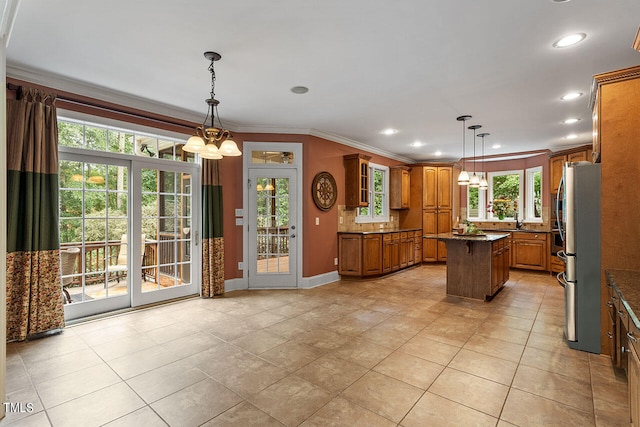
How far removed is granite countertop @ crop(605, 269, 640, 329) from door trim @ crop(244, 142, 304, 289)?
3.78m

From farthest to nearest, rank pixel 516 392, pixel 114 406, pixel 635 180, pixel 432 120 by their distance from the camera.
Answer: pixel 432 120, pixel 635 180, pixel 516 392, pixel 114 406

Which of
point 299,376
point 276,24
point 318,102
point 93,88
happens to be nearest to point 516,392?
point 299,376

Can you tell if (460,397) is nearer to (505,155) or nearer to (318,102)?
(318,102)

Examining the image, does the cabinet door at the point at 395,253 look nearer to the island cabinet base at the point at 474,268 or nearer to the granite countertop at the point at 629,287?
the island cabinet base at the point at 474,268

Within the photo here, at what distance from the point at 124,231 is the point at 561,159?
742 cm

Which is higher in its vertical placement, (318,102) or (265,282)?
(318,102)

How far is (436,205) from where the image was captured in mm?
7672

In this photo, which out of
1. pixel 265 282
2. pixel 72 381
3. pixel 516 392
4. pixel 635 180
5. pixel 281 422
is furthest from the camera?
pixel 265 282

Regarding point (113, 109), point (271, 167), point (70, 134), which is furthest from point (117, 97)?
point (271, 167)

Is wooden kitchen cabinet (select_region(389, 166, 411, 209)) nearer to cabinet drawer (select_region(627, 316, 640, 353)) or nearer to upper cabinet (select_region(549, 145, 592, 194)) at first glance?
upper cabinet (select_region(549, 145, 592, 194))

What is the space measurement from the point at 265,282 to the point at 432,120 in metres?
3.63

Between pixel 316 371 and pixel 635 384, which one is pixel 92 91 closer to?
pixel 316 371

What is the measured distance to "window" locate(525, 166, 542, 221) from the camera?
7.14 metres

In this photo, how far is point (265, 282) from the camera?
518cm
